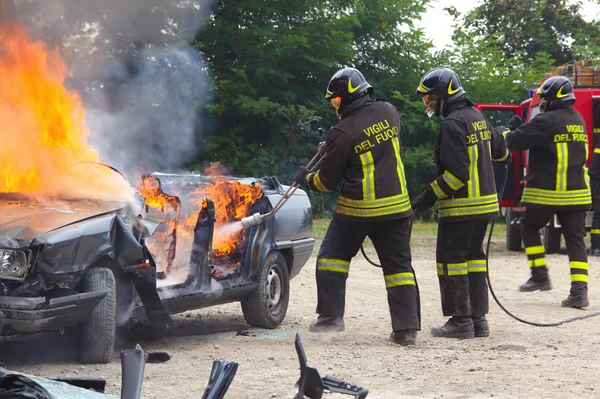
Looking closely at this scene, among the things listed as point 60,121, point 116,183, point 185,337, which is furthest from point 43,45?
point 185,337

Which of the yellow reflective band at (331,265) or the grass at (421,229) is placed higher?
the yellow reflective band at (331,265)

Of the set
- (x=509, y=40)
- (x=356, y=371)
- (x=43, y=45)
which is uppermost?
(x=509, y=40)

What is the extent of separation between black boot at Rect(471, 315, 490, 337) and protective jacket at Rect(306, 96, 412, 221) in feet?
3.78

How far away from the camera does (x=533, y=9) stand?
107 ft

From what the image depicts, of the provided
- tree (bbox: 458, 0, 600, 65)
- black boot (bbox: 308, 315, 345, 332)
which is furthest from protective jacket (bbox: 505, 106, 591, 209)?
tree (bbox: 458, 0, 600, 65)

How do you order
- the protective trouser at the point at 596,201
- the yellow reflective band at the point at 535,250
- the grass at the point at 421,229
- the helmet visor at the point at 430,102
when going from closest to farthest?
the helmet visor at the point at 430,102, the yellow reflective band at the point at 535,250, the protective trouser at the point at 596,201, the grass at the point at 421,229

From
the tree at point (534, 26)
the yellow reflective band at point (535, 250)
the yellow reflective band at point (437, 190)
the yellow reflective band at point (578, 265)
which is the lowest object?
the yellow reflective band at point (578, 265)

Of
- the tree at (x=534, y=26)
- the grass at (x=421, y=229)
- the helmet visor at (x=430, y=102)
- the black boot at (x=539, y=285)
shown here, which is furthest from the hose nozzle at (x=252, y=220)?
the tree at (x=534, y=26)

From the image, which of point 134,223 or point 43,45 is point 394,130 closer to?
point 134,223

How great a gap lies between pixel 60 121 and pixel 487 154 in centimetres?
340

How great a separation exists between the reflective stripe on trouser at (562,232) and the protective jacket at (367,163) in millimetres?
2874

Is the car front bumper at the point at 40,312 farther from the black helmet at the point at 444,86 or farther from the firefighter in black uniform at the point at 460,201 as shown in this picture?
the black helmet at the point at 444,86

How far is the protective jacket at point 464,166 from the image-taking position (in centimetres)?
742

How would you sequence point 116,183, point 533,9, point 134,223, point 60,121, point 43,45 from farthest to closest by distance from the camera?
point 533,9 < point 43,45 < point 60,121 < point 116,183 < point 134,223
